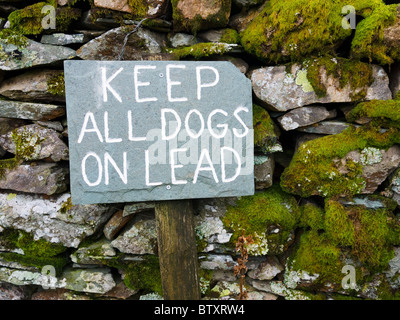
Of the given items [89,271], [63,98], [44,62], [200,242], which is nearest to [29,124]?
[63,98]

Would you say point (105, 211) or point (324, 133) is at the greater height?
point (324, 133)

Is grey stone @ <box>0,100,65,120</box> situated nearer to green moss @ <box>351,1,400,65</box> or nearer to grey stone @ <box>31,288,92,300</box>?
grey stone @ <box>31,288,92,300</box>

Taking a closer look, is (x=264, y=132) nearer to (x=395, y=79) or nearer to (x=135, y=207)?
(x=395, y=79)

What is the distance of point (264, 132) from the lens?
260 centimetres

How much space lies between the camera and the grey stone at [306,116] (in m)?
2.62

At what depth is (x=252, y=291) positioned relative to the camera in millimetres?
2795

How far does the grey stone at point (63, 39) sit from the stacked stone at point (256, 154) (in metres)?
0.01

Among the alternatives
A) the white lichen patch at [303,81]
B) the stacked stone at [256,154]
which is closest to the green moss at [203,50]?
the stacked stone at [256,154]

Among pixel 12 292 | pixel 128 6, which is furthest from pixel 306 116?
pixel 12 292

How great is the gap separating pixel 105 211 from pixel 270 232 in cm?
165

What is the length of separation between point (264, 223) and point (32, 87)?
8.47ft

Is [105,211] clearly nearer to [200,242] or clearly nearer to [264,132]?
[200,242]

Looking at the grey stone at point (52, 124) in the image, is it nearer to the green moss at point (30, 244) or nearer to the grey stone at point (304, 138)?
the green moss at point (30, 244)

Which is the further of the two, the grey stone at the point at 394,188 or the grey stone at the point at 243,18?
the grey stone at the point at 243,18
